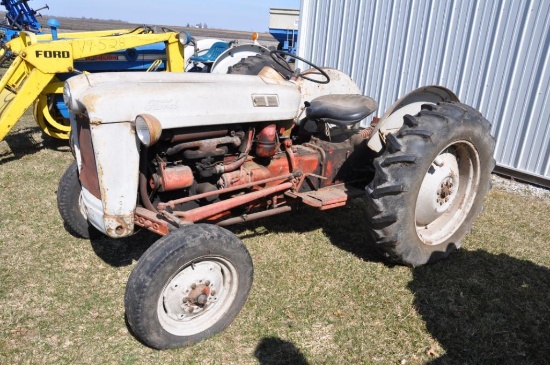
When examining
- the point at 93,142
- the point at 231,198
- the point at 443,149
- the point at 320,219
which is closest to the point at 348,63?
the point at 320,219

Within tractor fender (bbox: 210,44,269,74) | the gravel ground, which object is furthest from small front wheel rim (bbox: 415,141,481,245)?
tractor fender (bbox: 210,44,269,74)

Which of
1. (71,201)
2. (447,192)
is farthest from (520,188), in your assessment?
(71,201)

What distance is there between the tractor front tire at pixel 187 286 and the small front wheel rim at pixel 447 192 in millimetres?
1544

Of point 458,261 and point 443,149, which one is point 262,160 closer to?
point 443,149

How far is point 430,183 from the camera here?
3.39 metres

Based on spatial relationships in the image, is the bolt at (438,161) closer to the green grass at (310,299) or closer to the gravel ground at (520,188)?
the green grass at (310,299)

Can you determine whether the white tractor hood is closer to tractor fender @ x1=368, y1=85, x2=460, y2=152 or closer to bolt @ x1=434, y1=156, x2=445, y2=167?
tractor fender @ x1=368, y1=85, x2=460, y2=152

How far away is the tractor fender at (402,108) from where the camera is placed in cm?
342

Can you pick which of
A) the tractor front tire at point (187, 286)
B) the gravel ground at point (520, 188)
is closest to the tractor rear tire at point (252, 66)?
the tractor front tire at point (187, 286)

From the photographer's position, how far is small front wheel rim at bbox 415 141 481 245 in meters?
3.40

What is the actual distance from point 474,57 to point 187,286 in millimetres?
4600

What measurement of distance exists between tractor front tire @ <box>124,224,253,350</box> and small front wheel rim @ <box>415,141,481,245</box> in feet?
5.06

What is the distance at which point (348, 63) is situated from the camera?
6.98 metres

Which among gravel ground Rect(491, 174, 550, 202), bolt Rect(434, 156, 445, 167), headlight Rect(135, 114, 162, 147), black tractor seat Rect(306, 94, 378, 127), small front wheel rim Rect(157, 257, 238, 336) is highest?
headlight Rect(135, 114, 162, 147)
